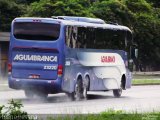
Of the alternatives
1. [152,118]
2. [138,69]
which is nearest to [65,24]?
[152,118]

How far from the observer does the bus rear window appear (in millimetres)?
26344

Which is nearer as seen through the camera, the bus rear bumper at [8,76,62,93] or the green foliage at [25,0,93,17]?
the bus rear bumper at [8,76,62,93]

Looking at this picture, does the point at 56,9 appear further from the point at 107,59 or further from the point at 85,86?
the point at 85,86

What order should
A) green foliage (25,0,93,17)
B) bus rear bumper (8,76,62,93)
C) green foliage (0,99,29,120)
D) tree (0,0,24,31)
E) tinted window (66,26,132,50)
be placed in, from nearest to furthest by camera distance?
1. green foliage (0,99,29,120)
2. bus rear bumper (8,76,62,93)
3. tinted window (66,26,132,50)
4. green foliage (25,0,93,17)
5. tree (0,0,24,31)

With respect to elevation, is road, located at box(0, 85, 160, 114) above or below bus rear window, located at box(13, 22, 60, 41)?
below

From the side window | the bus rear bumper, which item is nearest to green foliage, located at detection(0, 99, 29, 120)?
the bus rear bumper

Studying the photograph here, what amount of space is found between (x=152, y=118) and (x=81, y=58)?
1437cm

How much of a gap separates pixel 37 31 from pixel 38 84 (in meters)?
2.20

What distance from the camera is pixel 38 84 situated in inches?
1032

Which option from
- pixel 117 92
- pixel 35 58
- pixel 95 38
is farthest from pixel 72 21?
pixel 117 92

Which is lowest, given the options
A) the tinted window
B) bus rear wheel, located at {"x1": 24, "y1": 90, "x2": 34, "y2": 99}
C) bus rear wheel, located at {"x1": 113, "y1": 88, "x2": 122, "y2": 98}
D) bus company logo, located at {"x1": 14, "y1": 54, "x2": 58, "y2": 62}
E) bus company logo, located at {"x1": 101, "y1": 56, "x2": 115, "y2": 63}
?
bus rear wheel, located at {"x1": 113, "y1": 88, "x2": 122, "y2": 98}

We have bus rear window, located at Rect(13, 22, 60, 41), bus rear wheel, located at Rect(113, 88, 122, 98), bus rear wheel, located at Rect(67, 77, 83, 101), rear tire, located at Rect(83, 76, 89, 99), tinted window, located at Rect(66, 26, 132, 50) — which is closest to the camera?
bus rear window, located at Rect(13, 22, 60, 41)

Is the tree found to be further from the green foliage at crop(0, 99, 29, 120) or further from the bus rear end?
the green foliage at crop(0, 99, 29, 120)

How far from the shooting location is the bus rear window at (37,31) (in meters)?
26.3
